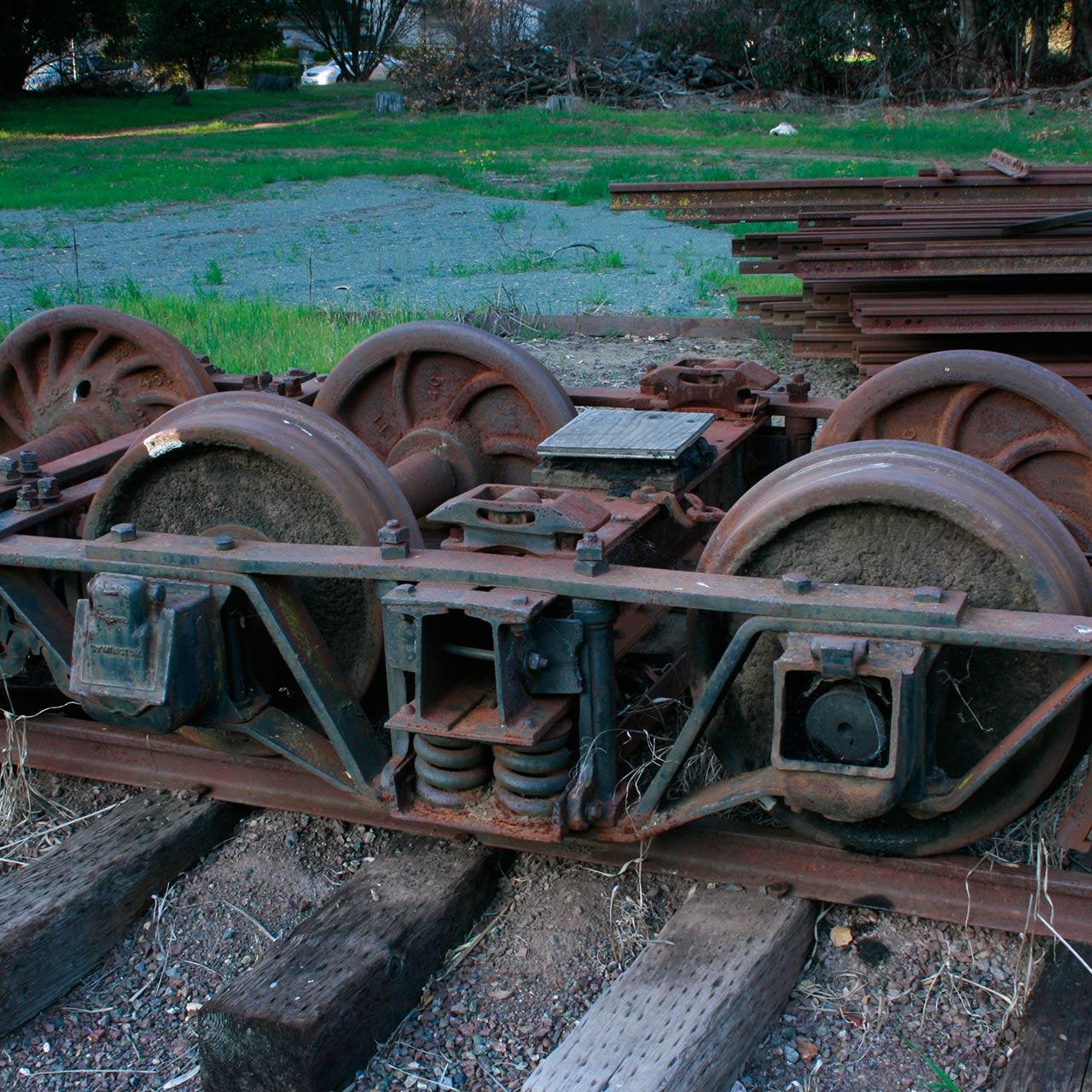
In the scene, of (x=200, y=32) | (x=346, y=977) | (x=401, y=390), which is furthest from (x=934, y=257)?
(x=200, y=32)

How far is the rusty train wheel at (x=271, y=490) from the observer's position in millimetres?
3088

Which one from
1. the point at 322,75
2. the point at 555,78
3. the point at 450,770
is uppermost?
the point at 322,75

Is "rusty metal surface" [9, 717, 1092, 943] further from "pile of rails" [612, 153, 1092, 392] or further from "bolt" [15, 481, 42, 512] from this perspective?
"pile of rails" [612, 153, 1092, 392]

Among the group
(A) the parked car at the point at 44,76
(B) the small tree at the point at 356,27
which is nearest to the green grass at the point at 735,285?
(A) the parked car at the point at 44,76

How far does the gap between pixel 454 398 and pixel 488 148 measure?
819 inches

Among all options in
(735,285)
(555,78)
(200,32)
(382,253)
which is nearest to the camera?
(735,285)

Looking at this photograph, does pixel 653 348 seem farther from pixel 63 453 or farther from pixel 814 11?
pixel 814 11

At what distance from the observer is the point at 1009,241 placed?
6012mm

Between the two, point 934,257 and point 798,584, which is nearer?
point 798,584

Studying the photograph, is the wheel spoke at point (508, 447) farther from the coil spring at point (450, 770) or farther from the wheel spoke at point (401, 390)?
the coil spring at point (450, 770)

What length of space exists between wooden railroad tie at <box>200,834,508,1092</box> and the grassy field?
1467 cm

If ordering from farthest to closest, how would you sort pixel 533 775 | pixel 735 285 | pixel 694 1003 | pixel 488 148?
1. pixel 488 148
2. pixel 735 285
3. pixel 533 775
4. pixel 694 1003

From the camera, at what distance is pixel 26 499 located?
343 centimetres

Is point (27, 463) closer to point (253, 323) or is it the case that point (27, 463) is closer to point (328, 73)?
point (253, 323)
